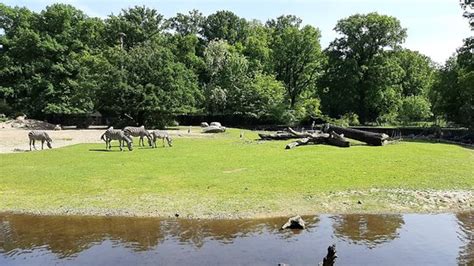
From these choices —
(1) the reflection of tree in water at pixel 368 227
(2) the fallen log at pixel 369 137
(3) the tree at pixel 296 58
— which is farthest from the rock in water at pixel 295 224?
(3) the tree at pixel 296 58

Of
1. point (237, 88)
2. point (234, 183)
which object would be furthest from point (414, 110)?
point (234, 183)

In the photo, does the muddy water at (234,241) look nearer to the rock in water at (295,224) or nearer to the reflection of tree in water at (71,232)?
the reflection of tree in water at (71,232)

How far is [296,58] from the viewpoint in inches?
3223

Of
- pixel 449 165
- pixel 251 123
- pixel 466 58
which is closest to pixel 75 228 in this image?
pixel 449 165

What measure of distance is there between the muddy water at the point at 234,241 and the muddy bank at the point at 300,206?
0.54 meters

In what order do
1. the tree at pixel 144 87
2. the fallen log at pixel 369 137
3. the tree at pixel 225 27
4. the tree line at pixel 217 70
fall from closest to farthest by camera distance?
the fallen log at pixel 369 137, the tree at pixel 144 87, the tree line at pixel 217 70, the tree at pixel 225 27

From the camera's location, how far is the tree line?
6062 cm

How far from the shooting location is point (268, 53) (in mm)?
84312

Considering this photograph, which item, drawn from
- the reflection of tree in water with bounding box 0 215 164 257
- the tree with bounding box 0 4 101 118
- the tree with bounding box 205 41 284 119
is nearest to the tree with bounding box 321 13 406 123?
the tree with bounding box 205 41 284 119

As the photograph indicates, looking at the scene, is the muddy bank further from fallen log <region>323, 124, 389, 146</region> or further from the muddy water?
fallen log <region>323, 124, 389, 146</region>

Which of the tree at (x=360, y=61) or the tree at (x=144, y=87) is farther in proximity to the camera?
the tree at (x=360, y=61)

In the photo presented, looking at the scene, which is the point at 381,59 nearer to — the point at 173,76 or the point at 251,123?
the point at 251,123

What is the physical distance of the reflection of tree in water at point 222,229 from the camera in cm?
1335

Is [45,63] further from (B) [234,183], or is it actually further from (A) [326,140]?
(B) [234,183]
